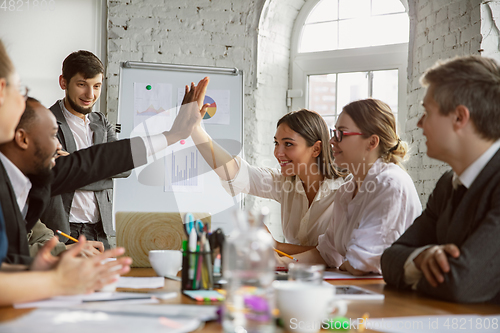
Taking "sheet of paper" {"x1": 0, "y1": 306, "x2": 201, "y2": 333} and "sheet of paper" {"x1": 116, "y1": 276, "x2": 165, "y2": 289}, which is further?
"sheet of paper" {"x1": 116, "y1": 276, "x2": 165, "y2": 289}

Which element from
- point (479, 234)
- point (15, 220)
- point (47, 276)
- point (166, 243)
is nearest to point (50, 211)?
point (166, 243)

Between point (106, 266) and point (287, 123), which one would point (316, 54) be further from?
point (106, 266)

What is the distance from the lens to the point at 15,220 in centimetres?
121

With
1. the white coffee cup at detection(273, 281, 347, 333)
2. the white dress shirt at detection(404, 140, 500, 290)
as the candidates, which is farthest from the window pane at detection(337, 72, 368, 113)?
the white coffee cup at detection(273, 281, 347, 333)

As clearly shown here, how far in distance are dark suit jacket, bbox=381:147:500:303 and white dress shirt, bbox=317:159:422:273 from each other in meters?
0.22

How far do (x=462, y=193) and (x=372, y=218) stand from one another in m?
0.45

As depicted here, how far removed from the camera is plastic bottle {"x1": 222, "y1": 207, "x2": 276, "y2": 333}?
70 cm

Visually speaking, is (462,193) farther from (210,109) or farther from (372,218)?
(210,109)

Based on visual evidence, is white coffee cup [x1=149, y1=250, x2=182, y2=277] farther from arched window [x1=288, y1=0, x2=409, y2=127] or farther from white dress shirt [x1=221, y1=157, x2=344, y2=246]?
arched window [x1=288, y1=0, x2=409, y2=127]

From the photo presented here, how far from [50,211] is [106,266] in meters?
1.56

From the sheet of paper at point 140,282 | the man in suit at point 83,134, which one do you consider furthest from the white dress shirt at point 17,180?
the man in suit at point 83,134

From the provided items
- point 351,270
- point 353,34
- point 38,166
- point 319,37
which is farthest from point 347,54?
point 38,166

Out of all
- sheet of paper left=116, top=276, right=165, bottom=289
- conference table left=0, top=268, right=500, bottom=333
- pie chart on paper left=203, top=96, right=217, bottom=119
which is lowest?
sheet of paper left=116, top=276, right=165, bottom=289

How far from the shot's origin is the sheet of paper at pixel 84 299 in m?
0.92
